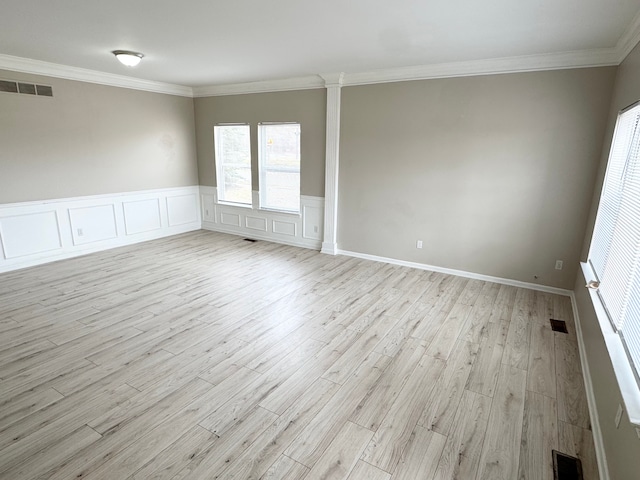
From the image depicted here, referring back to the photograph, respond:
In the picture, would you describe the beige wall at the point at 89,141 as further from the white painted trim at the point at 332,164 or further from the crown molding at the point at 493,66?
the crown molding at the point at 493,66

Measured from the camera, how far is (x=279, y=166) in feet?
20.2

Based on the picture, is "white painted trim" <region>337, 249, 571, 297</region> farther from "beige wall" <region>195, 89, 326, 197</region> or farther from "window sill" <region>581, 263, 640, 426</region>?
"window sill" <region>581, 263, 640, 426</region>

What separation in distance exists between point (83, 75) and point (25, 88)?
77 centimetres

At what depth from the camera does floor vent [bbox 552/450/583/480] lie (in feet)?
5.90

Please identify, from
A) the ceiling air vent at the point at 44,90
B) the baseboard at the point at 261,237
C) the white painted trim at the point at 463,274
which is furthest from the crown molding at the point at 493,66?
the ceiling air vent at the point at 44,90

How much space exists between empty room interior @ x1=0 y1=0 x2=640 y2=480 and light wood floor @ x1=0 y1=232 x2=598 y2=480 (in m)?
0.02

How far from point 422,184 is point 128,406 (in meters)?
4.14

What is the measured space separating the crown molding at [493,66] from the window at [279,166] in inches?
54.5

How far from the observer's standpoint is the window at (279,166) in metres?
5.94

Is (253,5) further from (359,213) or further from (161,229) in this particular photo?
(161,229)

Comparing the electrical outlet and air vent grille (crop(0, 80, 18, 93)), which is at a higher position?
air vent grille (crop(0, 80, 18, 93))

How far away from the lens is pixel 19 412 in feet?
7.13

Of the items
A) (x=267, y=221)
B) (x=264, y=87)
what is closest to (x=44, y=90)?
(x=264, y=87)

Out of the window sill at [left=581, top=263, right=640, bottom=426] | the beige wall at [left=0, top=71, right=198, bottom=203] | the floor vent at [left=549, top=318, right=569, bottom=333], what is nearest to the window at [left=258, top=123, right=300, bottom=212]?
the beige wall at [left=0, top=71, right=198, bottom=203]
